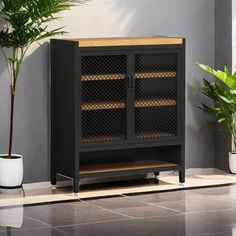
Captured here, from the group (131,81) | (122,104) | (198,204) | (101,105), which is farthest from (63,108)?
(198,204)

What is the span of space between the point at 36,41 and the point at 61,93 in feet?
1.57

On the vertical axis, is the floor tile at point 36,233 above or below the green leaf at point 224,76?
below

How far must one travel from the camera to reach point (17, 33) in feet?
22.6

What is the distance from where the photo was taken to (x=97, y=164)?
7.47 metres

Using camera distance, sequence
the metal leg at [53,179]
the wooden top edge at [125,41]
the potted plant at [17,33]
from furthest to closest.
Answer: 1. the metal leg at [53,179]
2. the wooden top edge at [125,41]
3. the potted plant at [17,33]

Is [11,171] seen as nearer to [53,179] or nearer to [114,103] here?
[53,179]

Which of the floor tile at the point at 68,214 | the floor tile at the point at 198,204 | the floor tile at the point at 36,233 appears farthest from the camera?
the floor tile at the point at 198,204

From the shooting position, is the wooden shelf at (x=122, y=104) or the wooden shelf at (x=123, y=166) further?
the wooden shelf at (x=123, y=166)

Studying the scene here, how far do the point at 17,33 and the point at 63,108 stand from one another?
28.4 inches

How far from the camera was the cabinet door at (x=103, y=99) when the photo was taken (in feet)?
23.2

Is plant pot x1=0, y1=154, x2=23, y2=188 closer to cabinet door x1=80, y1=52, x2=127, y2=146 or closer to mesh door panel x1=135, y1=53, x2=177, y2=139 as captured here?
cabinet door x1=80, y1=52, x2=127, y2=146

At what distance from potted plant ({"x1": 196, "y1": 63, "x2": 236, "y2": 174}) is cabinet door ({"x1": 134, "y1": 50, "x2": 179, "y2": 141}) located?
0.40 m

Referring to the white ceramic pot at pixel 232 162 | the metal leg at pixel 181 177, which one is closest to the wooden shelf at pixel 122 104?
the metal leg at pixel 181 177

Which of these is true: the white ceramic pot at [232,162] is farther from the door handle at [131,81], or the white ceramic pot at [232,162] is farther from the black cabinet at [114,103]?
the door handle at [131,81]
